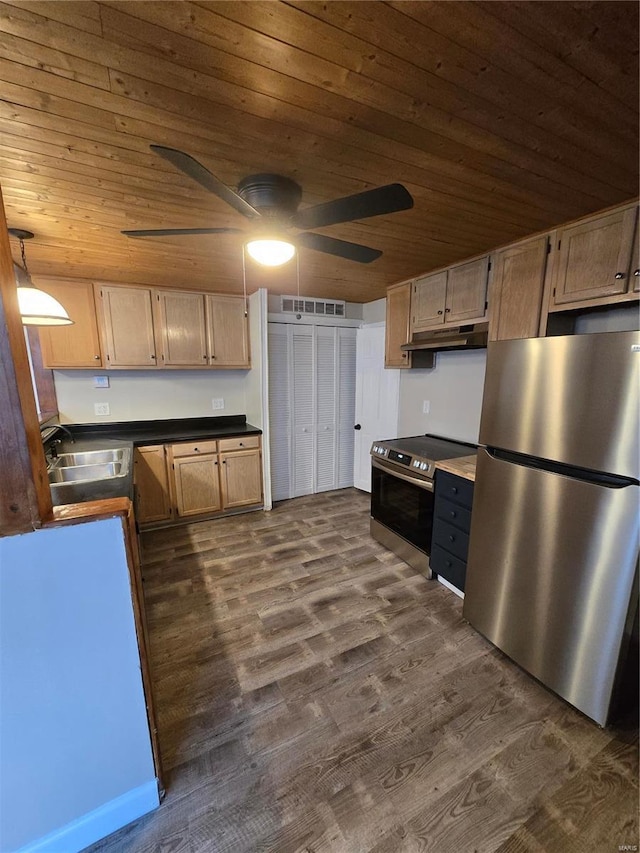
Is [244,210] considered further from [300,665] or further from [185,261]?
[300,665]

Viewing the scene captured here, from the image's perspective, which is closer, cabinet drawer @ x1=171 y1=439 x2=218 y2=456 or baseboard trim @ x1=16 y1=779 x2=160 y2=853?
baseboard trim @ x1=16 y1=779 x2=160 y2=853

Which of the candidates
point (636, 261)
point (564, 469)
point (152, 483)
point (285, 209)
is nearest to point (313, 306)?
point (285, 209)

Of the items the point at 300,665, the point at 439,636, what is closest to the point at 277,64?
the point at 300,665

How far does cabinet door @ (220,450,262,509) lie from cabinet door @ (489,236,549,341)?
2.55 m

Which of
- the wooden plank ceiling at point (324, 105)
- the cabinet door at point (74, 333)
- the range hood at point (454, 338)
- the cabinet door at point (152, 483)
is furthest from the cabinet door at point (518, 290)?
the cabinet door at point (74, 333)

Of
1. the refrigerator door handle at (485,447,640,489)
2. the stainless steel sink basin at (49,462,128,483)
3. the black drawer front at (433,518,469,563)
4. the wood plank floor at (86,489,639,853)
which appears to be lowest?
the wood plank floor at (86,489,639,853)

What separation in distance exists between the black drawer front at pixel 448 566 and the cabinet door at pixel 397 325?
1690 mm

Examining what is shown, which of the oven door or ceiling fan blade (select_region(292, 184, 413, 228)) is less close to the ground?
ceiling fan blade (select_region(292, 184, 413, 228))

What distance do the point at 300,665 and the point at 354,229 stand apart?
2.52m

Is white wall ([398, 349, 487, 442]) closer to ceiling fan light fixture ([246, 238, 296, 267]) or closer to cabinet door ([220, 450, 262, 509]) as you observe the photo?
cabinet door ([220, 450, 262, 509])

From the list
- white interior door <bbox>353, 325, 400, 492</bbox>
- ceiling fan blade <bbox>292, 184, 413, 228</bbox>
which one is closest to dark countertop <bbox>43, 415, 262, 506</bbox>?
white interior door <bbox>353, 325, 400, 492</bbox>

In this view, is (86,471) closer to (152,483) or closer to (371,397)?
(152,483)

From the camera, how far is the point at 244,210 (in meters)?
1.30

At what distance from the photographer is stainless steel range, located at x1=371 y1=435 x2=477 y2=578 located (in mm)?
2529
